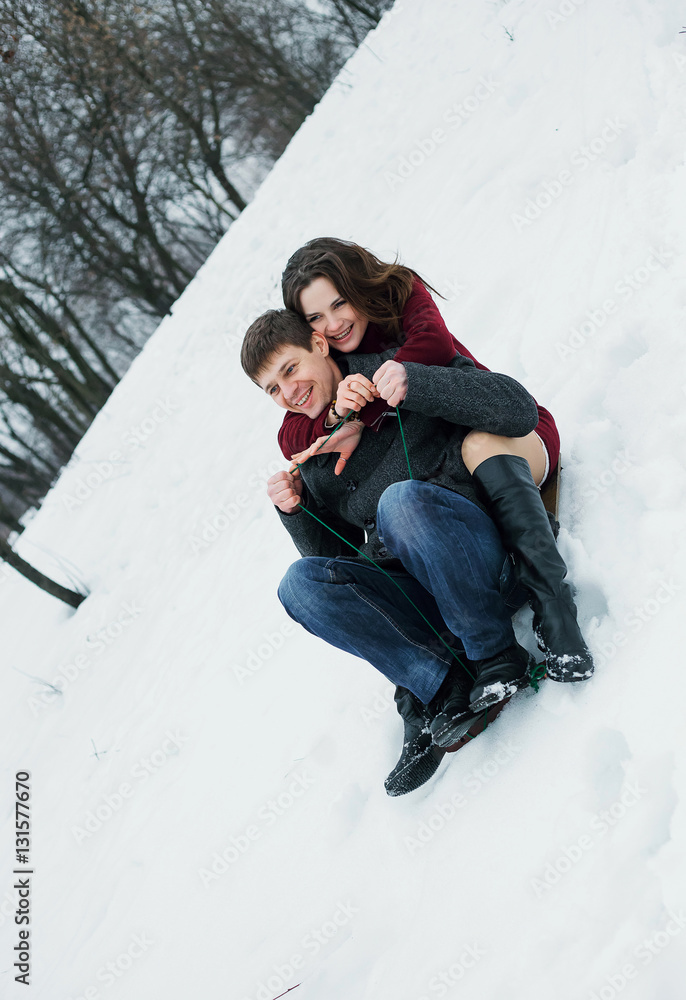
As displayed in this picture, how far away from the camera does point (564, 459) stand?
2.53 meters

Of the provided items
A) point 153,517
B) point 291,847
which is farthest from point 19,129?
point 291,847

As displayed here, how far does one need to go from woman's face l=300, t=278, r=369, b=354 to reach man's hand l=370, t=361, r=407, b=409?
39cm

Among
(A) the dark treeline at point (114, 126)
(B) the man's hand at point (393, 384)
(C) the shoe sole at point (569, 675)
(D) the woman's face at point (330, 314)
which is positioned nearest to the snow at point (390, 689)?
(C) the shoe sole at point (569, 675)

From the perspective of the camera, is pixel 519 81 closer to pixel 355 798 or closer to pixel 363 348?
pixel 363 348

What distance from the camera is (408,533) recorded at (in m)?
1.97

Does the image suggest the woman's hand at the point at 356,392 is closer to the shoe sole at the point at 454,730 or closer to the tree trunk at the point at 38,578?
the shoe sole at the point at 454,730

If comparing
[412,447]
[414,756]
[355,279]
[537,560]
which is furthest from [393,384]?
[414,756]

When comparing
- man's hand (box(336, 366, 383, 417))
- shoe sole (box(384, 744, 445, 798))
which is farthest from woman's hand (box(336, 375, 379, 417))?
shoe sole (box(384, 744, 445, 798))

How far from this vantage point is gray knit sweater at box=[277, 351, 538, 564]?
204cm

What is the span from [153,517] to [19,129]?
31.4 ft

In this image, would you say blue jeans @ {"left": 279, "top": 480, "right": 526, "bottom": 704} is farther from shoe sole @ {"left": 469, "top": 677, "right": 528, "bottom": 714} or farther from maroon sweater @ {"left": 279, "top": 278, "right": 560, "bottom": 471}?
maroon sweater @ {"left": 279, "top": 278, "right": 560, "bottom": 471}

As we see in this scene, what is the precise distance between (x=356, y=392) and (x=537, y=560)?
721 millimetres

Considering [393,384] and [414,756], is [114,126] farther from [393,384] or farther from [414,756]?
[414,756]

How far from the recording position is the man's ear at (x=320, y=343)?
7.72ft
